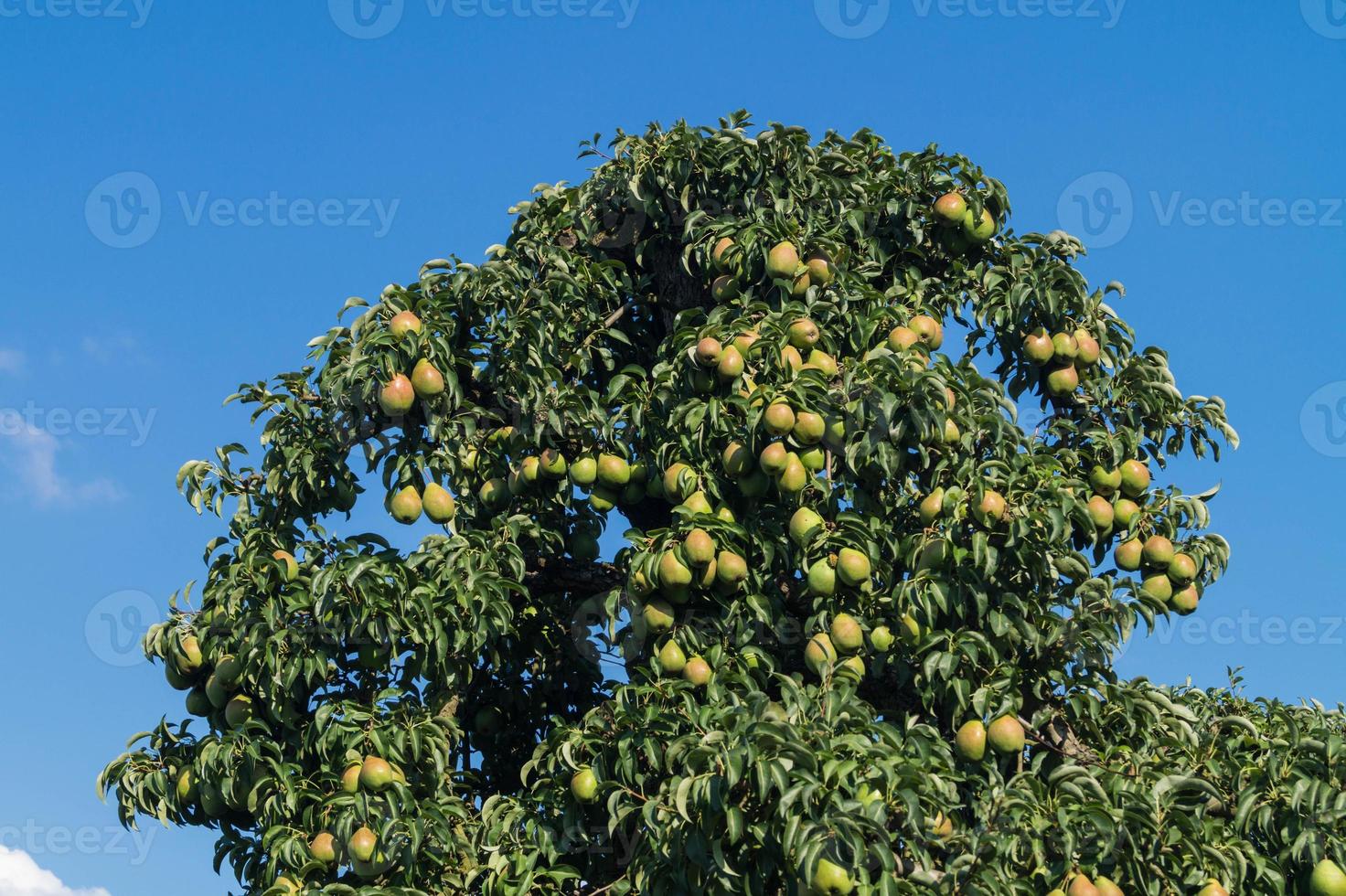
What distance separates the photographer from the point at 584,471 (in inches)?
394

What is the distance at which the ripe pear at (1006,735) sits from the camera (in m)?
8.62

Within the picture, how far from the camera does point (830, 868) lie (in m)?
7.29

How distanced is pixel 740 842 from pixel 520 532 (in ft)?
9.89

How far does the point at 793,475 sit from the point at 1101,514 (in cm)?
209

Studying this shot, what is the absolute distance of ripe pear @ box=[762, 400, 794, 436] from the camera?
9094 mm

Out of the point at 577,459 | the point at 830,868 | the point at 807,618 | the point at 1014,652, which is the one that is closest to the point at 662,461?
the point at 577,459

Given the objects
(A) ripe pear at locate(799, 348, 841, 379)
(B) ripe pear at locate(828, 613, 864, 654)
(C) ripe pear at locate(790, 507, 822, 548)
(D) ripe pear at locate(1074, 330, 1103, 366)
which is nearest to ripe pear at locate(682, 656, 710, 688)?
(B) ripe pear at locate(828, 613, 864, 654)

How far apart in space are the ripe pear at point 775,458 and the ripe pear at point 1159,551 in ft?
8.17

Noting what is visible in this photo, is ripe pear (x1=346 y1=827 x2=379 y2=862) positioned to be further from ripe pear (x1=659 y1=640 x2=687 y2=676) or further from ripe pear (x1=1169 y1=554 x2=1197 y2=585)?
ripe pear (x1=1169 y1=554 x2=1197 y2=585)

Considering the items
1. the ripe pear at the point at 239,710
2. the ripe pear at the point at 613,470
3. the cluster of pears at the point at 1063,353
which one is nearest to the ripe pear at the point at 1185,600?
the cluster of pears at the point at 1063,353

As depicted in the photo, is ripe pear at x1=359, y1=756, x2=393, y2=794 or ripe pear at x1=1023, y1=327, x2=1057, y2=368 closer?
ripe pear at x1=359, y1=756, x2=393, y2=794

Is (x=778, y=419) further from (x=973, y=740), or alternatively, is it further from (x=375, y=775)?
(x=375, y=775)

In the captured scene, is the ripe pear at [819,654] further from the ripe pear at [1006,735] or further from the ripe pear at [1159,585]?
the ripe pear at [1159,585]

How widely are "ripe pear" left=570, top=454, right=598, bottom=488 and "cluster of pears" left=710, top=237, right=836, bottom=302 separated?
57.6 inches
